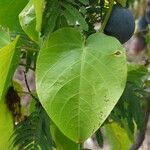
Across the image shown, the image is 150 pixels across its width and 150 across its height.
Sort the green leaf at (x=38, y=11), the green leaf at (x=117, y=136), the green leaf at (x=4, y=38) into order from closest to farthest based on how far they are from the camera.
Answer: the green leaf at (x=38, y=11) → the green leaf at (x=4, y=38) → the green leaf at (x=117, y=136)

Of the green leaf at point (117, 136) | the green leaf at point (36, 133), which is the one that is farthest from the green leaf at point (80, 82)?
the green leaf at point (117, 136)

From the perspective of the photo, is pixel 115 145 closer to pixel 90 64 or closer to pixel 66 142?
pixel 66 142

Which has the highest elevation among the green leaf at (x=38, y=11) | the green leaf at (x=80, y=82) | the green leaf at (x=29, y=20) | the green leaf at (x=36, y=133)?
the green leaf at (x=38, y=11)

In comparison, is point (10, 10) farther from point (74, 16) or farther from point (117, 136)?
point (117, 136)

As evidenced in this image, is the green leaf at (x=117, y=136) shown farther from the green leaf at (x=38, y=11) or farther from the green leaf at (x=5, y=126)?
the green leaf at (x=38, y=11)

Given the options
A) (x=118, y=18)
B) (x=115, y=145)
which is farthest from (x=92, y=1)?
(x=115, y=145)

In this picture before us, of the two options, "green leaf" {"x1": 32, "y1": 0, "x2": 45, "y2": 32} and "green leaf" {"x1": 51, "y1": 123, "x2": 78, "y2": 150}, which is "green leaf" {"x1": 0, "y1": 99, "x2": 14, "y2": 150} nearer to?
"green leaf" {"x1": 51, "y1": 123, "x2": 78, "y2": 150}
